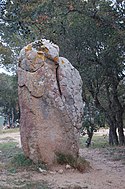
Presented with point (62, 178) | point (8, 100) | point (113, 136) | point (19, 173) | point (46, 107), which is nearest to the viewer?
point (62, 178)

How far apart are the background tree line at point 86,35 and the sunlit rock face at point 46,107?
2.63 feet

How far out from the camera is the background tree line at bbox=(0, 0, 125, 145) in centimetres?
677

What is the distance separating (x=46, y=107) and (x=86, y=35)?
5928 mm

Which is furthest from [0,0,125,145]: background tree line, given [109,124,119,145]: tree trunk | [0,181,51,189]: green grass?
[0,181,51,189]: green grass

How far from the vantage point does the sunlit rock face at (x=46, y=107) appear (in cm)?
1091

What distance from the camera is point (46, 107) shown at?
1098 cm

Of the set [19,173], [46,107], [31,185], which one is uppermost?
[46,107]

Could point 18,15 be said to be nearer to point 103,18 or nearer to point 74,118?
point 103,18

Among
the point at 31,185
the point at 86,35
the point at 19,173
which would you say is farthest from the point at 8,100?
the point at 31,185

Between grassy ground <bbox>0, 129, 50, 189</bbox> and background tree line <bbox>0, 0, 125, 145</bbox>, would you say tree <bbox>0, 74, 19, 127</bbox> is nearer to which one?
background tree line <bbox>0, 0, 125, 145</bbox>

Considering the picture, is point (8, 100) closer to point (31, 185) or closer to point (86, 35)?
point (86, 35)

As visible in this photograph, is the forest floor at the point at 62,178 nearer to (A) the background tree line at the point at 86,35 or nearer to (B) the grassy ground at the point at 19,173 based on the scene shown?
(B) the grassy ground at the point at 19,173

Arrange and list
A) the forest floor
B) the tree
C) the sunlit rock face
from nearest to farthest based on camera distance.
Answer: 1. the forest floor
2. the sunlit rock face
3. the tree

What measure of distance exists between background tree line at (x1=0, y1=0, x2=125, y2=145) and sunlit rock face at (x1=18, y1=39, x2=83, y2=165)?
2.63 ft
